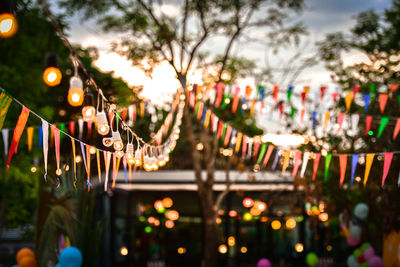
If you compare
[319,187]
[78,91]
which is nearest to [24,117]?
[78,91]

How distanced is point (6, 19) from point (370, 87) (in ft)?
34.3

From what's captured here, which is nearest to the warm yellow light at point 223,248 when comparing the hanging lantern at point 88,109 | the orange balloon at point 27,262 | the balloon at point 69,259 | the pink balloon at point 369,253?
the pink balloon at point 369,253

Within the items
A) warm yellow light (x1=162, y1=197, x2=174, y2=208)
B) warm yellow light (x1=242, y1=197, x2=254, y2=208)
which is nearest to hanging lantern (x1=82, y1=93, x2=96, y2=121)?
warm yellow light (x1=242, y1=197, x2=254, y2=208)

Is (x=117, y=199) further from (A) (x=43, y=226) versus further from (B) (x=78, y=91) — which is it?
(B) (x=78, y=91)

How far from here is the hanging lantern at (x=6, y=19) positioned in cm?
274

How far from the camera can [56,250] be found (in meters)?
10.1

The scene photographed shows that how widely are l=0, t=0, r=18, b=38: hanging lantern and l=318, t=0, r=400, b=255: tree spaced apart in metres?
8.98

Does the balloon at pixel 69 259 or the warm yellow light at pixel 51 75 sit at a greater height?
the warm yellow light at pixel 51 75

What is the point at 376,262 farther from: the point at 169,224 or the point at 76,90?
the point at 76,90

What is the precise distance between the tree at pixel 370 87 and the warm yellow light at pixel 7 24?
898 centimetres

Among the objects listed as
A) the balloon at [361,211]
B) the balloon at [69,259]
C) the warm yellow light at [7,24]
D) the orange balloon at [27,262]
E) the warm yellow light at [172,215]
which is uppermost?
the warm yellow light at [7,24]

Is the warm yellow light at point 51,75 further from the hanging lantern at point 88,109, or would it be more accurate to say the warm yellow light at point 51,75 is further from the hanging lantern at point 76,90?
the hanging lantern at point 88,109

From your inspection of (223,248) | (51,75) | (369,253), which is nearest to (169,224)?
(223,248)

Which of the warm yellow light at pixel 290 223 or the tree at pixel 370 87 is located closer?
the tree at pixel 370 87
